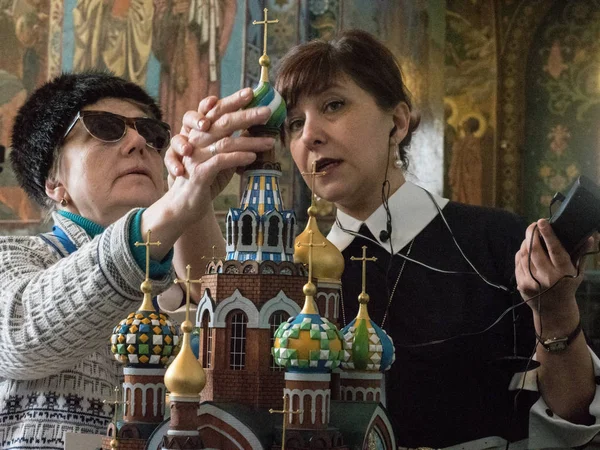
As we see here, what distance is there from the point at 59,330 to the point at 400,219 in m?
1.07

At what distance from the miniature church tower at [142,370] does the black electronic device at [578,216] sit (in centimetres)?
87

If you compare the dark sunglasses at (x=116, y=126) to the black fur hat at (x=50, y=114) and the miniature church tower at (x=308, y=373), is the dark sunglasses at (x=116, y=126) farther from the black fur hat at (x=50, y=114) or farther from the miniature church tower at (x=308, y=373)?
the miniature church tower at (x=308, y=373)

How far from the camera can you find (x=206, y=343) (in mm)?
2109

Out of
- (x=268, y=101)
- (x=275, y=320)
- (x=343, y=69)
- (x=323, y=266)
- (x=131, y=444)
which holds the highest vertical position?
(x=343, y=69)

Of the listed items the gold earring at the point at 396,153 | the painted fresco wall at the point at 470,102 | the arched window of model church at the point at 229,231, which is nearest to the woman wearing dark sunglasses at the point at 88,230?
the arched window of model church at the point at 229,231

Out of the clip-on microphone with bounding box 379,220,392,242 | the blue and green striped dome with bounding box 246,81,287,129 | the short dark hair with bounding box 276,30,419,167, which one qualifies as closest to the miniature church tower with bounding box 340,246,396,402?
the blue and green striped dome with bounding box 246,81,287,129

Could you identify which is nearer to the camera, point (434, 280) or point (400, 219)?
point (434, 280)

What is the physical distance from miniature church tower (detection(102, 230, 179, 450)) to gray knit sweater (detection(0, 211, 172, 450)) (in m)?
0.19

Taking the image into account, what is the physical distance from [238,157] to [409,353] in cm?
85

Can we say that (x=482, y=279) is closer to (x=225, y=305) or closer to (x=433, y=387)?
(x=433, y=387)

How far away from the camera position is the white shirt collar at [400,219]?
115 inches

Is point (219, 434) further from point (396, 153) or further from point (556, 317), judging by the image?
point (396, 153)

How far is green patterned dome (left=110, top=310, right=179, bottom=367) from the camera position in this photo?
2016mm

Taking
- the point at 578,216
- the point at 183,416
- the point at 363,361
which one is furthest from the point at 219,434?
the point at 578,216
